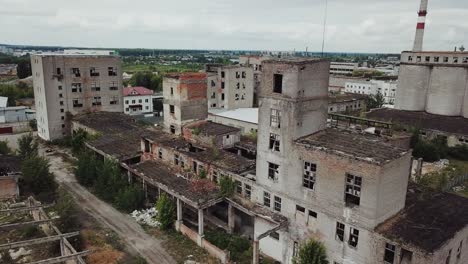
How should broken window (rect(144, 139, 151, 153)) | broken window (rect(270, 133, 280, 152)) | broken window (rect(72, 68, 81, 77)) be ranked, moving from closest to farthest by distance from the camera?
broken window (rect(270, 133, 280, 152))
broken window (rect(144, 139, 151, 153))
broken window (rect(72, 68, 81, 77))

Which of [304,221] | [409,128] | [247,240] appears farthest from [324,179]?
[409,128]

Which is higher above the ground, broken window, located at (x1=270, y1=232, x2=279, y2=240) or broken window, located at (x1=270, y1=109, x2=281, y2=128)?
broken window, located at (x1=270, y1=109, x2=281, y2=128)

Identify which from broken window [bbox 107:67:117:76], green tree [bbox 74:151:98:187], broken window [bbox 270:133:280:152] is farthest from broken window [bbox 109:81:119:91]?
broken window [bbox 270:133:280:152]

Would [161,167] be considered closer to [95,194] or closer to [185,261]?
[95,194]

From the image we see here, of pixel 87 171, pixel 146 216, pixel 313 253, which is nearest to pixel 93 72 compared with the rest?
pixel 87 171

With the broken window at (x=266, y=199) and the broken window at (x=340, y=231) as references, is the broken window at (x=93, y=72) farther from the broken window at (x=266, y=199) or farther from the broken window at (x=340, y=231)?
the broken window at (x=340, y=231)

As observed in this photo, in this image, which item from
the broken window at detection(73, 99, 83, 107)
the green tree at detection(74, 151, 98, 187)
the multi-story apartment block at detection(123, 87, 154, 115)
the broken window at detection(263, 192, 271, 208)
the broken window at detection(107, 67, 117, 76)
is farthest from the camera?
the multi-story apartment block at detection(123, 87, 154, 115)

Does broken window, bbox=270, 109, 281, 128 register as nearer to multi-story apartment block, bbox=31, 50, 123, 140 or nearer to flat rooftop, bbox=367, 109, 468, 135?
Result: flat rooftop, bbox=367, 109, 468, 135

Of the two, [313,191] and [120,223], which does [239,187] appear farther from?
[120,223]
